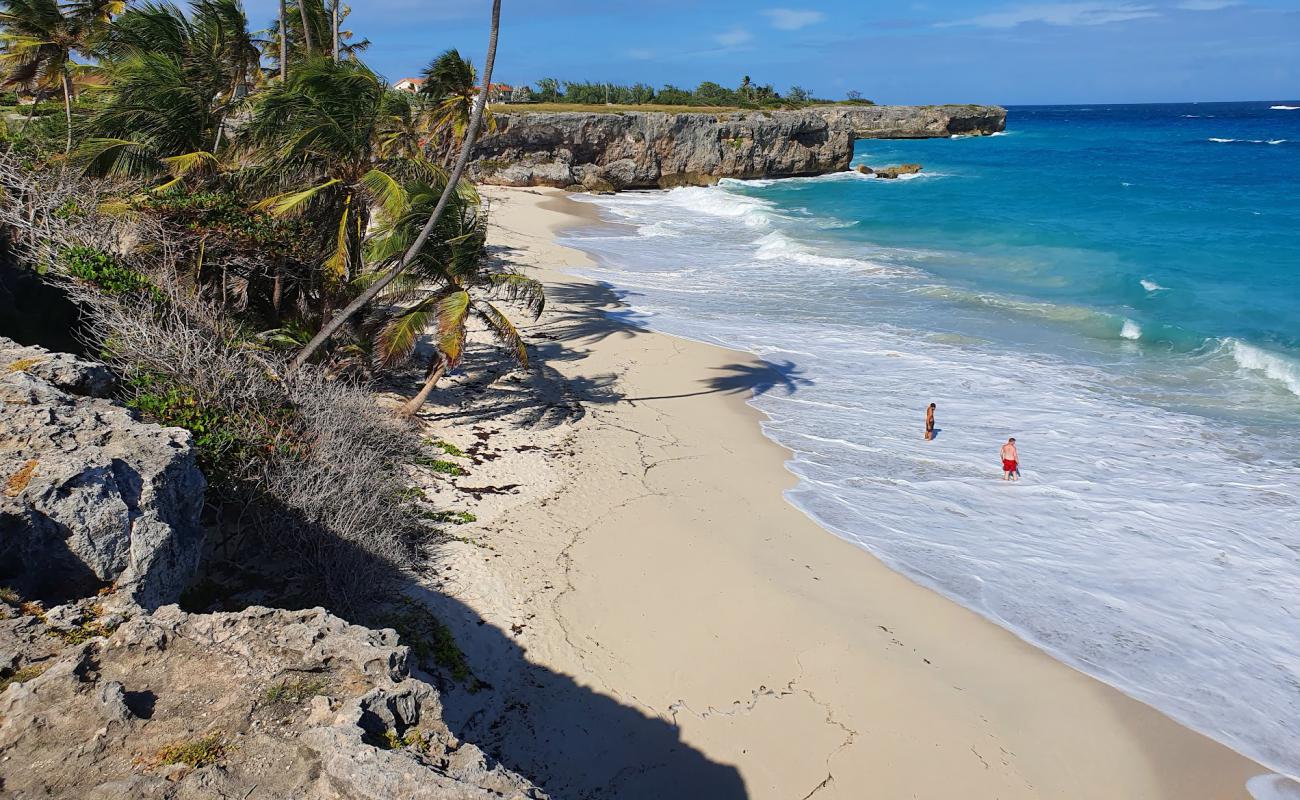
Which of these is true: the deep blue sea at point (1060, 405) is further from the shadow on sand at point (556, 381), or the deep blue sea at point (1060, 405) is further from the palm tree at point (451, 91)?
the palm tree at point (451, 91)

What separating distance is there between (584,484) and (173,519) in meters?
6.02

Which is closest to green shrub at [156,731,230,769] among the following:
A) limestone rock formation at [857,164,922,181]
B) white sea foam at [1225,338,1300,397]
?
white sea foam at [1225,338,1300,397]

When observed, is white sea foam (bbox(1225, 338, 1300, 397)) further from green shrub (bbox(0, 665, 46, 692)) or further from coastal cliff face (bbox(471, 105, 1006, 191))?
coastal cliff face (bbox(471, 105, 1006, 191))

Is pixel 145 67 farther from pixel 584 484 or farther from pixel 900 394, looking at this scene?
pixel 900 394

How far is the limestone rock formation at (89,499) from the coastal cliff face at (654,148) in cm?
3704

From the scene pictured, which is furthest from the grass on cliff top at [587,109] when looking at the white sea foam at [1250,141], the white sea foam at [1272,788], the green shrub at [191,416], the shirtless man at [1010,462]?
the white sea foam at [1250,141]

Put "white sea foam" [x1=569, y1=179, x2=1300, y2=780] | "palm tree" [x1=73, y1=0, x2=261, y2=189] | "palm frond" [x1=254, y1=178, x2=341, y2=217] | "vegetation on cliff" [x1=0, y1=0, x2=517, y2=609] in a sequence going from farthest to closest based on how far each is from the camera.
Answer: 1. "palm tree" [x1=73, y1=0, x2=261, y2=189]
2. "palm frond" [x1=254, y1=178, x2=341, y2=217]
3. "white sea foam" [x1=569, y1=179, x2=1300, y2=780]
4. "vegetation on cliff" [x1=0, y1=0, x2=517, y2=609]

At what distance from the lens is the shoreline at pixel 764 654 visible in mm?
7008

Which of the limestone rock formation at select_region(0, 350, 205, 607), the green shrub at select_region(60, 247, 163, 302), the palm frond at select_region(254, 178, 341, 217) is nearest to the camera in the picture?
the limestone rock formation at select_region(0, 350, 205, 607)

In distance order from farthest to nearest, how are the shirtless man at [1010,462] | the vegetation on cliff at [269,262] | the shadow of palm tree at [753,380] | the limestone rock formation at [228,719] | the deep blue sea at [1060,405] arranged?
the shadow of palm tree at [753,380] < the shirtless man at [1010,462] < the deep blue sea at [1060,405] < the vegetation on cliff at [269,262] < the limestone rock formation at [228,719]

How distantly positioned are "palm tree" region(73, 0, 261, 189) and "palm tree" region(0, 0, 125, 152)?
13.5ft

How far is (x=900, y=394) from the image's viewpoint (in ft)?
52.7

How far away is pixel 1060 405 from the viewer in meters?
15.7

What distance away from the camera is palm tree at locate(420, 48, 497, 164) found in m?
12.2
